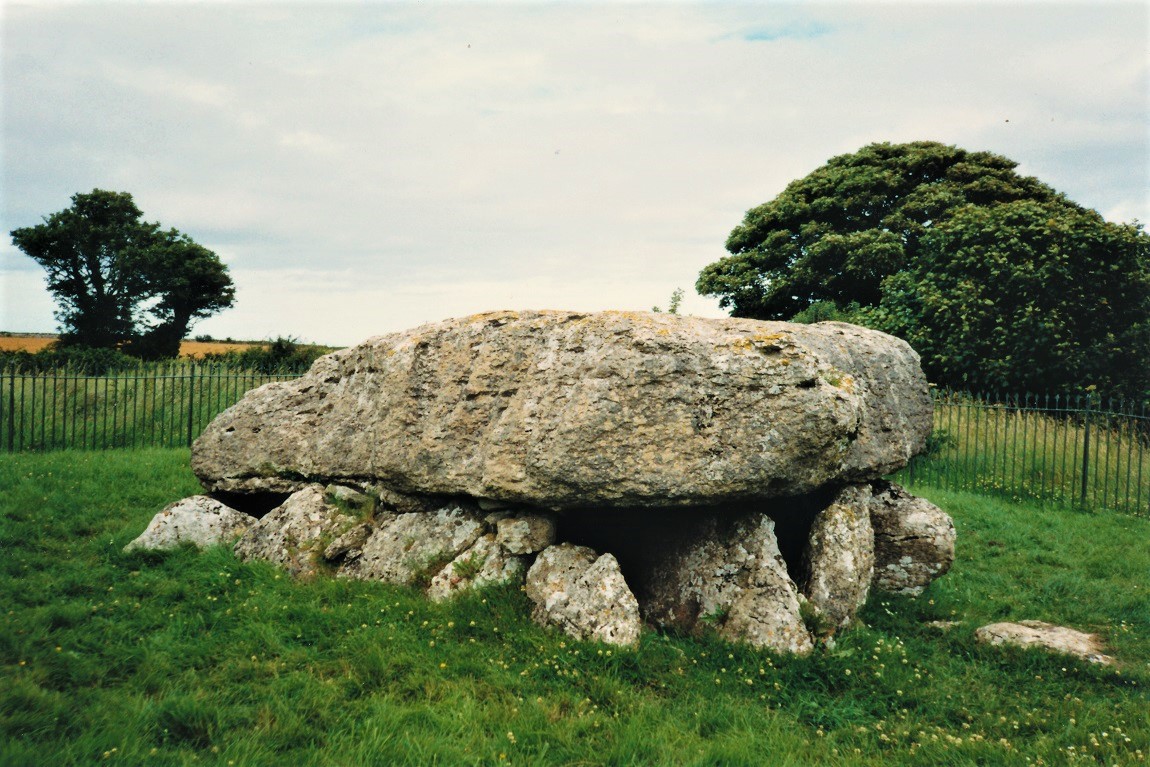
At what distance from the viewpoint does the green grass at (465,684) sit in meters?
4.73

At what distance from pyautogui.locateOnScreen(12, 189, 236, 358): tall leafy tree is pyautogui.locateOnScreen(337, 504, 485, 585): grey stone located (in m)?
30.2

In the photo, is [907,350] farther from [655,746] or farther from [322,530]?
[322,530]

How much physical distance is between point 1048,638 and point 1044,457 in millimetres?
8458

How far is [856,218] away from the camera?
26406mm

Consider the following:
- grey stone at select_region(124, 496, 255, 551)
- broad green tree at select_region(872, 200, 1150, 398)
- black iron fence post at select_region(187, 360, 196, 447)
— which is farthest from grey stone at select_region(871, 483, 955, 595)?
black iron fence post at select_region(187, 360, 196, 447)

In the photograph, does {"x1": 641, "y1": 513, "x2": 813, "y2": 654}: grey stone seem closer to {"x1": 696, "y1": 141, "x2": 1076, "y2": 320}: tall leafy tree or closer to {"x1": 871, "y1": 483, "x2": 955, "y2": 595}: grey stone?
{"x1": 871, "y1": 483, "x2": 955, "y2": 595}: grey stone

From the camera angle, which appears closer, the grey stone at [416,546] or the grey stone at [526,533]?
the grey stone at [526,533]

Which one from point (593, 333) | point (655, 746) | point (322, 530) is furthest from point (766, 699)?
point (322, 530)

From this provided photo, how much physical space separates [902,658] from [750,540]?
165cm

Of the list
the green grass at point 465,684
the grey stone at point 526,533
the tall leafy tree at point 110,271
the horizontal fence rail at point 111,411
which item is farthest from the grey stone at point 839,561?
the tall leafy tree at point 110,271

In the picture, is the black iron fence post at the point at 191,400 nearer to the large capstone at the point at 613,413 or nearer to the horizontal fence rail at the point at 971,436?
the horizontal fence rail at the point at 971,436

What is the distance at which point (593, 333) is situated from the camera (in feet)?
22.7

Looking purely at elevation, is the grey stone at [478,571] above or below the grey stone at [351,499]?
below

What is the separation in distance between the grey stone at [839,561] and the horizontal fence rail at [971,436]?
7.88 metres
